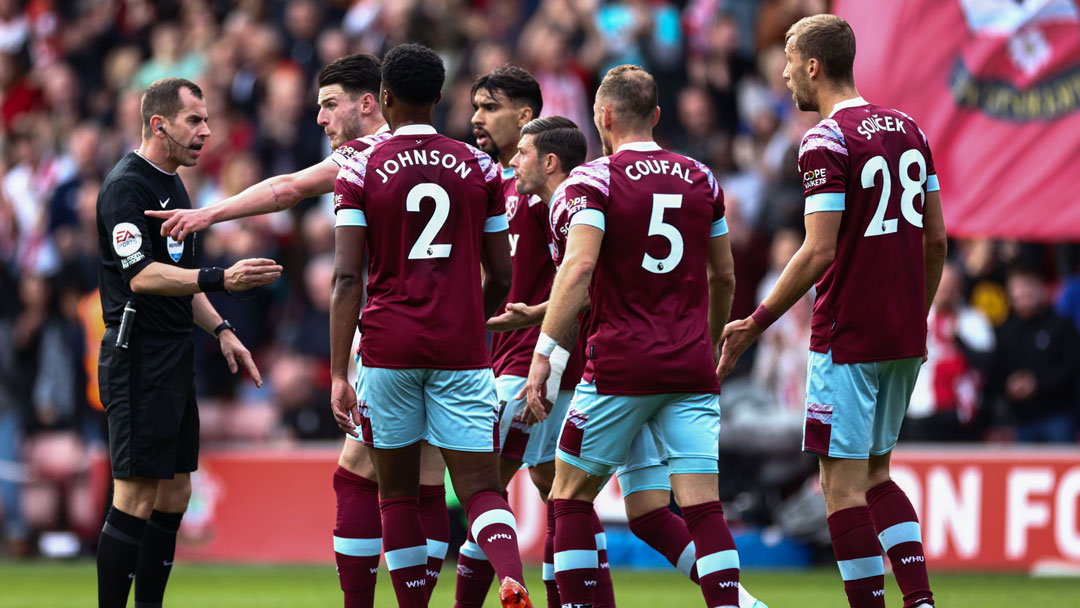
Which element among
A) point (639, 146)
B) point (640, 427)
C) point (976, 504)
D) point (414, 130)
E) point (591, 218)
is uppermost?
point (414, 130)

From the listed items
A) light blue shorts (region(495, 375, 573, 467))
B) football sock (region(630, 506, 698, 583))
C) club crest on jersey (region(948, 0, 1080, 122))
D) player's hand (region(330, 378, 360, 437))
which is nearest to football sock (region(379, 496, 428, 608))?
player's hand (region(330, 378, 360, 437))

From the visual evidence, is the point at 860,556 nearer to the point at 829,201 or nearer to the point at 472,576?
the point at 829,201

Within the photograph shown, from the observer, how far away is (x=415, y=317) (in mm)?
7297

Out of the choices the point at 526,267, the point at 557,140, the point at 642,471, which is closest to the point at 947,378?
the point at 526,267

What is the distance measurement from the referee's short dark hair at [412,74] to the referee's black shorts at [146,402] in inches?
Result: 79.8

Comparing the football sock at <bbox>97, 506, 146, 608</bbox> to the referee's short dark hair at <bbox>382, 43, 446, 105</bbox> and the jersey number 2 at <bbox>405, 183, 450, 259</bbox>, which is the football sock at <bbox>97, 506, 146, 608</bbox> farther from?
the referee's short dark hair at <bbox>382, 43, 446, 105</bbox>

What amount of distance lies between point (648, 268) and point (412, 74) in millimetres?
1515

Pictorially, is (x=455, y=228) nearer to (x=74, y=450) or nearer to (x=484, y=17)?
(x=74, y=450)

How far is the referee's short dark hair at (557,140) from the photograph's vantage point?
27.0 ft

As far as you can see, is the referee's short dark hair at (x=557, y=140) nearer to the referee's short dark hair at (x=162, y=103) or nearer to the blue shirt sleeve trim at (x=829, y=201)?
the blue shirt sleeve trim at (x=829, y=201)

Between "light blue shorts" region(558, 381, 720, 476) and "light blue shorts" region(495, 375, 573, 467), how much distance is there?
1087mm

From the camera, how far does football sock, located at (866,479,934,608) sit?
24.4ft

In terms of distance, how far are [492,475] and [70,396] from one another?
31.8 ft

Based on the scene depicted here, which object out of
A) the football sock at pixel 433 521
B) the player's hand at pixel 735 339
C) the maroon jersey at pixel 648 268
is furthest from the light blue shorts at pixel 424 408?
the player's hand at pixel 735 339
